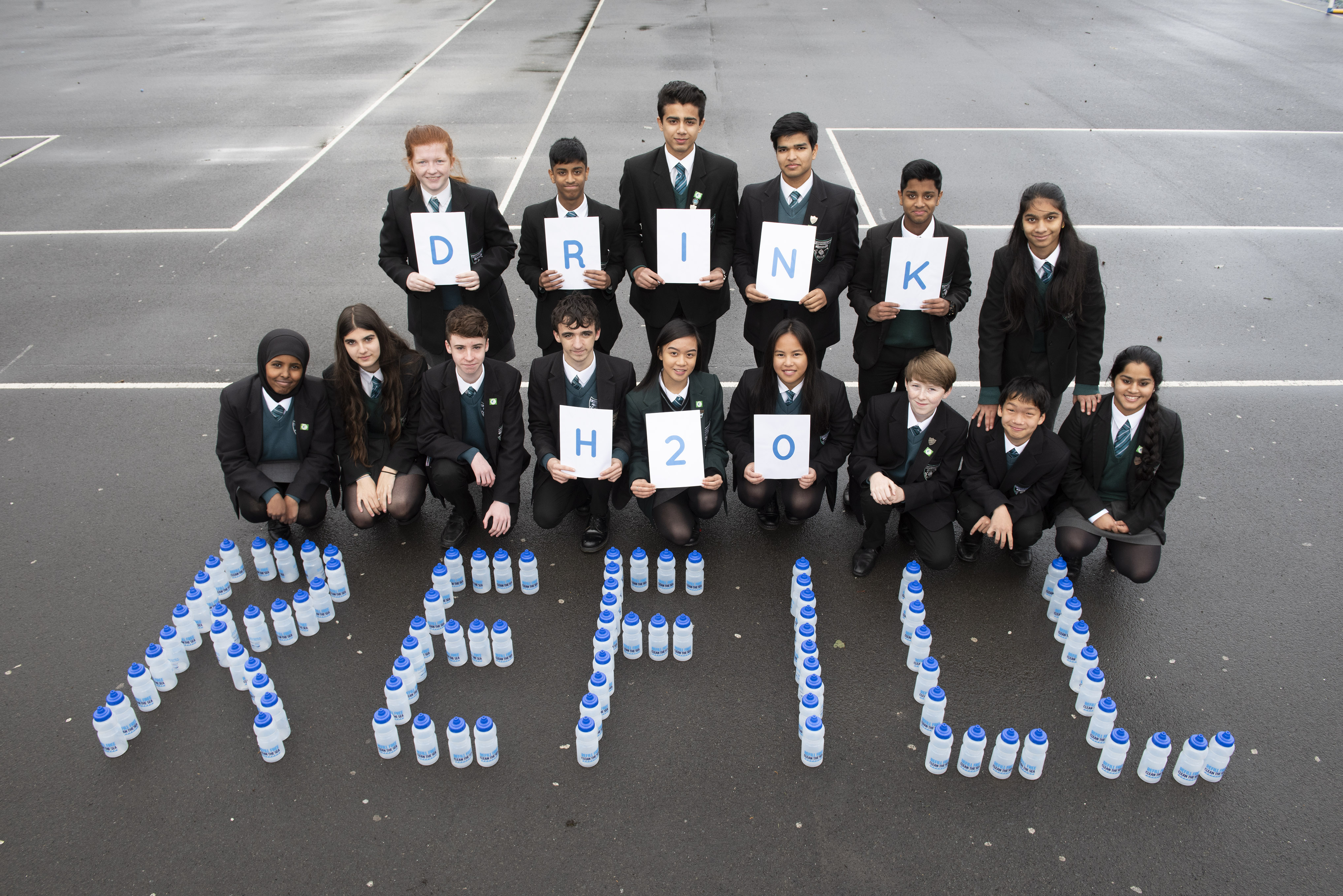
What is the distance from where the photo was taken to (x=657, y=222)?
19.9 feet

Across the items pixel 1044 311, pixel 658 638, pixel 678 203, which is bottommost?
pixel 658 638

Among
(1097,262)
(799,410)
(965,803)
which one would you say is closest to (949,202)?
(1097,262)

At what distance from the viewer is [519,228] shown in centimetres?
1095

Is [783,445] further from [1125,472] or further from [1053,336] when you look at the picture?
[1125,472]

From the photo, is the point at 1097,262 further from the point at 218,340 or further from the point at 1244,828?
the point at 218,340

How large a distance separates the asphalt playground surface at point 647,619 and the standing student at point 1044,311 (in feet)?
3.67

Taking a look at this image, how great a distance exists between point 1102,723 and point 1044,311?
2.57m

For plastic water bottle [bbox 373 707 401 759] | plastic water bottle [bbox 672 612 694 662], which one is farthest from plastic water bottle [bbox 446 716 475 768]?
plastic water bottle [bbox 672 612 694 662]

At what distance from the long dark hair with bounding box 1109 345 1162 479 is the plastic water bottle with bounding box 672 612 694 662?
283cm

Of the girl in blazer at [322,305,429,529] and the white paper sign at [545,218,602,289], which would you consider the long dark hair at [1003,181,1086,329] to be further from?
the girl in blazer at [322,305,429,529]

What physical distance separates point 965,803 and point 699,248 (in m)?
3.80

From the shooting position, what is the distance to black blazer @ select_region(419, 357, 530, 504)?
5.74m

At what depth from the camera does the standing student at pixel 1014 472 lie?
5.29m

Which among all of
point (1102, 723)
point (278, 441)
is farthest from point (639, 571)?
point (1102, 723)
